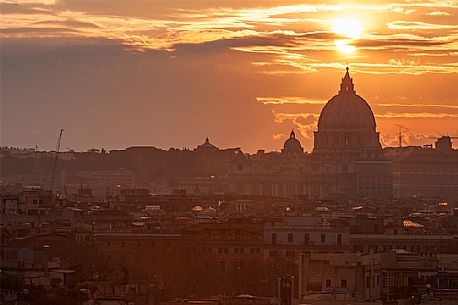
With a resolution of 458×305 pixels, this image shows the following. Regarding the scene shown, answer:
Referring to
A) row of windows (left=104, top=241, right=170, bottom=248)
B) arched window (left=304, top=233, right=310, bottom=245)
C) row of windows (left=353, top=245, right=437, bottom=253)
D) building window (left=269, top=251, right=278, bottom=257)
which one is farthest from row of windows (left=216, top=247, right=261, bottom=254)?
row of windows (left=353, top=245, right=437, bottom=253)

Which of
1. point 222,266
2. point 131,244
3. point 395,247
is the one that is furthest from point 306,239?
point 131,244

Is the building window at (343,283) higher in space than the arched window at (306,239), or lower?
Result: lower

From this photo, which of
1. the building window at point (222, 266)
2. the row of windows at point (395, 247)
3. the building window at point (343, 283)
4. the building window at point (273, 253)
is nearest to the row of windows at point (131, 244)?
the building window at point (222, 266)

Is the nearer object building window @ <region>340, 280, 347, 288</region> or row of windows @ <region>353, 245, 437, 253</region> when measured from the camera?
building window @ <region>340, 280, 347, 288</region>

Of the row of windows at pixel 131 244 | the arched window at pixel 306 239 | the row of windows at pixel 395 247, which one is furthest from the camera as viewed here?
the arched window at pixel 306 239

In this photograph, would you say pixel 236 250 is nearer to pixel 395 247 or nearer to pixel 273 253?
pixel 273 253

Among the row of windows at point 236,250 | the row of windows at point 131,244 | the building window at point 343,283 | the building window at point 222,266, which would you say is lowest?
the building window at point 343,283

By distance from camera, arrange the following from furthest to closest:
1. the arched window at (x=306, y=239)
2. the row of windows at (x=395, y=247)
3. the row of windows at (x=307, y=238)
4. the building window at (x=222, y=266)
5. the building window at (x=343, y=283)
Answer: the row of windows at (x=307, y=238), the arched window at (x=306, y=239), the row of windows at (x=395, y=247), the building window at (x=222, y=266), the building window at (x=343, y=283)

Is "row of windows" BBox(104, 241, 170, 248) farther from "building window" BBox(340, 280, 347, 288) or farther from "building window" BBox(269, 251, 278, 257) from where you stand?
"building window" BBox(340, 280, 347, 288)

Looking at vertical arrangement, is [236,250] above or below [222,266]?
above

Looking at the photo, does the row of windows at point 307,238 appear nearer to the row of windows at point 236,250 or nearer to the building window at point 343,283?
the row of windows at point 236,250

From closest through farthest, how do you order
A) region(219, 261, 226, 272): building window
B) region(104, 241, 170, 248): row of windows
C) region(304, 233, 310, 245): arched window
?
region(219, 261, 226, 272): building window, region(104, 241, 170, 248): row of windows, region(304, 233, 310, 245): arched window

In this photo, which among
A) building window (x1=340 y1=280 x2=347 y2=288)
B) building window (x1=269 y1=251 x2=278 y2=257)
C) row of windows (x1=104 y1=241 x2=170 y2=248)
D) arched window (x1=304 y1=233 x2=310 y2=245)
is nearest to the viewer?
building window (x1=340 y1=280 x2=347 y2=288)

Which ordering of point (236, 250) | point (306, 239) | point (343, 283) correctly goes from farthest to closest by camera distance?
point (236, 250)
point (306, 239)
point (343, 283)
